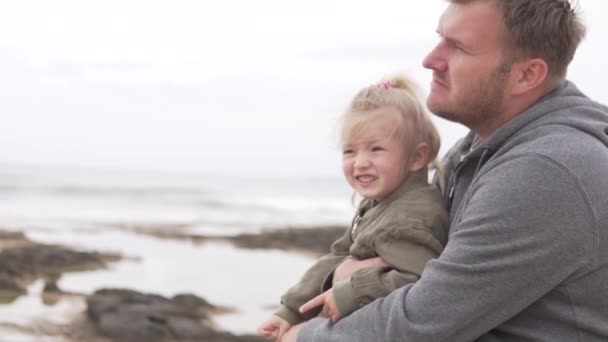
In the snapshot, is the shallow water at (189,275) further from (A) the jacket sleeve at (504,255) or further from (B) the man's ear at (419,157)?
(A) the jacket sleeve at (504,255)

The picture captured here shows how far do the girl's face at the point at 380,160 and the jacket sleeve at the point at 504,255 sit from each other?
0.68m

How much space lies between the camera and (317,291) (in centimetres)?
371

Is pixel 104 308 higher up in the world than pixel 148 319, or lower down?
higher up

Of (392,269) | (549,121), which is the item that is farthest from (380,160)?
(549,121)

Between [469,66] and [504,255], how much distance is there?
0.75 metres

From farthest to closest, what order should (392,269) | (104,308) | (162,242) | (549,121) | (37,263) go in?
(162,242)
(37,263)
(104,308)
(392,269)
(549,121)

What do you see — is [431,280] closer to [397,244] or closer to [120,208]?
[397,244]

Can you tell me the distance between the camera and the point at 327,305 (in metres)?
3.29

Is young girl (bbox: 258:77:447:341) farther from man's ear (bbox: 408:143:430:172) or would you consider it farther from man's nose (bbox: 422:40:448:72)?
man's nose (bbox: 422:40:448:72)

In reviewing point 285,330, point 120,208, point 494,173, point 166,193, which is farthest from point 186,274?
point 166,193

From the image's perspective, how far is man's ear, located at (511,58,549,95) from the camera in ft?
10.1

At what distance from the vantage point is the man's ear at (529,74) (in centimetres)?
309

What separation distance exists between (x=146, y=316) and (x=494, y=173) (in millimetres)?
9806

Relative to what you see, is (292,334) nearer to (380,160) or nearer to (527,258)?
(380,160)
